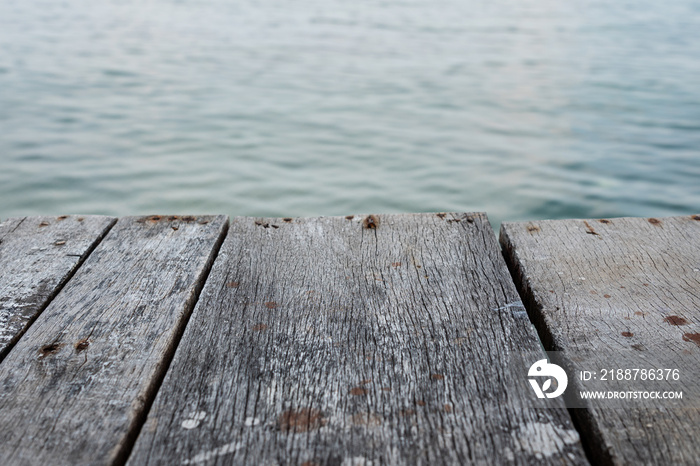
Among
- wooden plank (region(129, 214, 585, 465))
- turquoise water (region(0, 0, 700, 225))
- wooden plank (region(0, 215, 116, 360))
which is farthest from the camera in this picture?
turquoise water (region(0, 0, 700, 225))

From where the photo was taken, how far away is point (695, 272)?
1475 mm

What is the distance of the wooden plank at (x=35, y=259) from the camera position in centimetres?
132

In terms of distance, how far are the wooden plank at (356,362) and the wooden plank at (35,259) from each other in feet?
1.29

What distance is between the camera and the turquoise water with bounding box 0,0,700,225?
419cm

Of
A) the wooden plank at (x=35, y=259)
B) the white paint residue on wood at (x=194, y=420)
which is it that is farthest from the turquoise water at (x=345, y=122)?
the white paint residue on wood at (x=194, y=420)

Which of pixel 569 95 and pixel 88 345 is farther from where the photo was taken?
pixel 569 95

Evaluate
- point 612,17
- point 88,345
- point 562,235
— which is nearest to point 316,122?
point 562,235

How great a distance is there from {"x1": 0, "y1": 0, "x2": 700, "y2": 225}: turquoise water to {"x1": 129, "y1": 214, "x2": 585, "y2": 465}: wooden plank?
251cm

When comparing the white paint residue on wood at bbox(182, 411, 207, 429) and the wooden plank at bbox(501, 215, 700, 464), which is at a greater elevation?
the wooden plank at bbox(501, 215, 700, 464)

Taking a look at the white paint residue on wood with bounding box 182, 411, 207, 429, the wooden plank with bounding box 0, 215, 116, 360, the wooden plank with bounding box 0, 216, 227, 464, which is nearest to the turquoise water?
the wooden plank with bounding box 0, 215, 116, 360

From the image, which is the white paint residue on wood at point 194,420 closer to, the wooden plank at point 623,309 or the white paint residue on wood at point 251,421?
the white paint residue on wood at point 251,421

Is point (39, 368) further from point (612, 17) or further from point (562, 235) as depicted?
point (612, 17)

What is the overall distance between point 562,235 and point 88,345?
1.30 metres

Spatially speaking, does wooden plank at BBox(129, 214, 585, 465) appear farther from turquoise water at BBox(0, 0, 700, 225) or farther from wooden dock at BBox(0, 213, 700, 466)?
turquoise water at BBox(0, 0, 700, 225)
